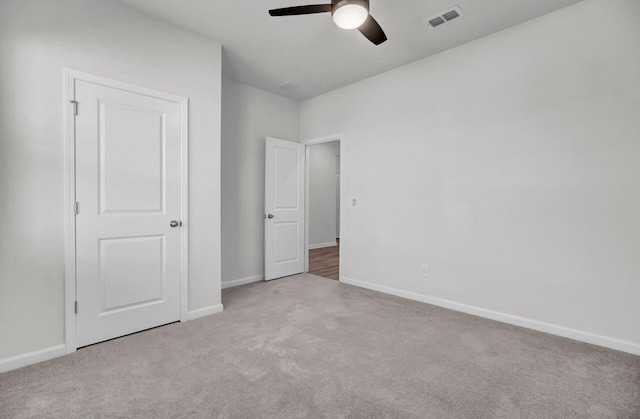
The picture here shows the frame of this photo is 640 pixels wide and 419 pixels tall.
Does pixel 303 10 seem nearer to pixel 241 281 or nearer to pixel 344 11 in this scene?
pixel 344 11

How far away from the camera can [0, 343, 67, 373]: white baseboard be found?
2.03m

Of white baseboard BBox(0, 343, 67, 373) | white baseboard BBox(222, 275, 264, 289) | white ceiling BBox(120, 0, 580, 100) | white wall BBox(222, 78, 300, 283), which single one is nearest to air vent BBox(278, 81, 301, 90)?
white ceiling BBox(120, 0, 580, 100)

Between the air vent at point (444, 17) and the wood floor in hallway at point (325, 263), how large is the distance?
3.34m

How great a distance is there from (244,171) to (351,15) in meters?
2.73

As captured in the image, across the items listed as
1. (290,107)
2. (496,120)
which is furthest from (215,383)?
(290,107)

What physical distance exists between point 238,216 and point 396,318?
2455 millimetres

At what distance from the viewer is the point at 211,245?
3129 millimetres

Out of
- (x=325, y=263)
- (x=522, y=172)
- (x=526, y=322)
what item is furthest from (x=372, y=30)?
(x=325, y=263)

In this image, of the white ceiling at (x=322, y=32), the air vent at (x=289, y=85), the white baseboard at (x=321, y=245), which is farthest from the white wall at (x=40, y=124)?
the white baseboard at (x=321, y=245)

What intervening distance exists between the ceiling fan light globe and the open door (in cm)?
254

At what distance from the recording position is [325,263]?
5.62 metres

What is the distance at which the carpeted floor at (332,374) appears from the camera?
167cm

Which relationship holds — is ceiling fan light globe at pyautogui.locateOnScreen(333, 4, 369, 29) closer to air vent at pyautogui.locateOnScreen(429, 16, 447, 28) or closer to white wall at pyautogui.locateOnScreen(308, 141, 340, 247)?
air vent at pyautogui.locateOnScreen(429, 16, 447, 28)

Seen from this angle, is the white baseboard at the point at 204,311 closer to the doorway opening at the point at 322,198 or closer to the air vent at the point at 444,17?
the air vent at the point at 444,17
